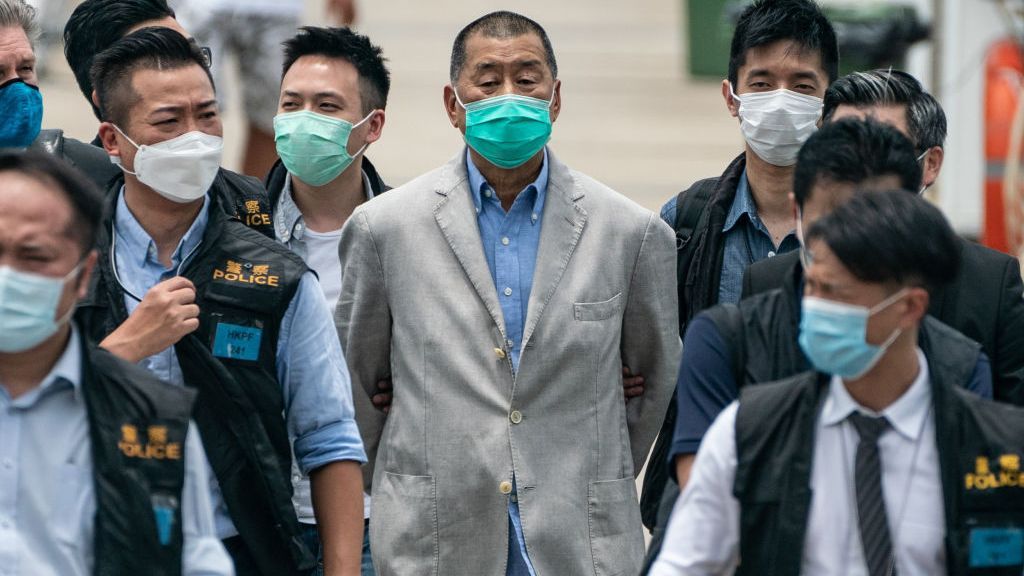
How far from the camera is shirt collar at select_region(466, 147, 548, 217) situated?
15.2ft

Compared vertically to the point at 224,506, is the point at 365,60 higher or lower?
higher

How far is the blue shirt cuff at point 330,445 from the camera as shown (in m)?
4.06

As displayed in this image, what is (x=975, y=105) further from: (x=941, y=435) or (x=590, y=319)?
(x=941, y=435)

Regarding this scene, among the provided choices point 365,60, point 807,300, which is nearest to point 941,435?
point 807,300

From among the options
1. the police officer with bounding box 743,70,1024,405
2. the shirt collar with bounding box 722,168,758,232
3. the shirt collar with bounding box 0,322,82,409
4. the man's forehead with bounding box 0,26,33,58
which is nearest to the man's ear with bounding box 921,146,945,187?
the police officer with bounding box 743,70,1024,405

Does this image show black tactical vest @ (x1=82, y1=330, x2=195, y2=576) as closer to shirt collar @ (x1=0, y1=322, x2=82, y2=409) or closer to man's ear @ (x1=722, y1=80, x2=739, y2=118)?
shirt collar @ (x1=0, y1=322, x2=82, y2=409)

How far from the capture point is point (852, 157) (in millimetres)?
3664

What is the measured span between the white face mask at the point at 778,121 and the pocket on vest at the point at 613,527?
3.49ft

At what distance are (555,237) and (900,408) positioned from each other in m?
1.44

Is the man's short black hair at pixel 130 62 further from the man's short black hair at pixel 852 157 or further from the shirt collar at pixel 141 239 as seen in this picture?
the man's short black hair at pixel 852 157

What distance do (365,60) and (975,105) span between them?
22.1 ft

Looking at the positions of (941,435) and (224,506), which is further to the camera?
(224,506)

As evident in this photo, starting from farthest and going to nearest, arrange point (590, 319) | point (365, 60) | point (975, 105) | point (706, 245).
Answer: point (975, 105) < point (365, 60) < point (706, 245) < point (590, 319)

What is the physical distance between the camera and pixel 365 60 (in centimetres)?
538
